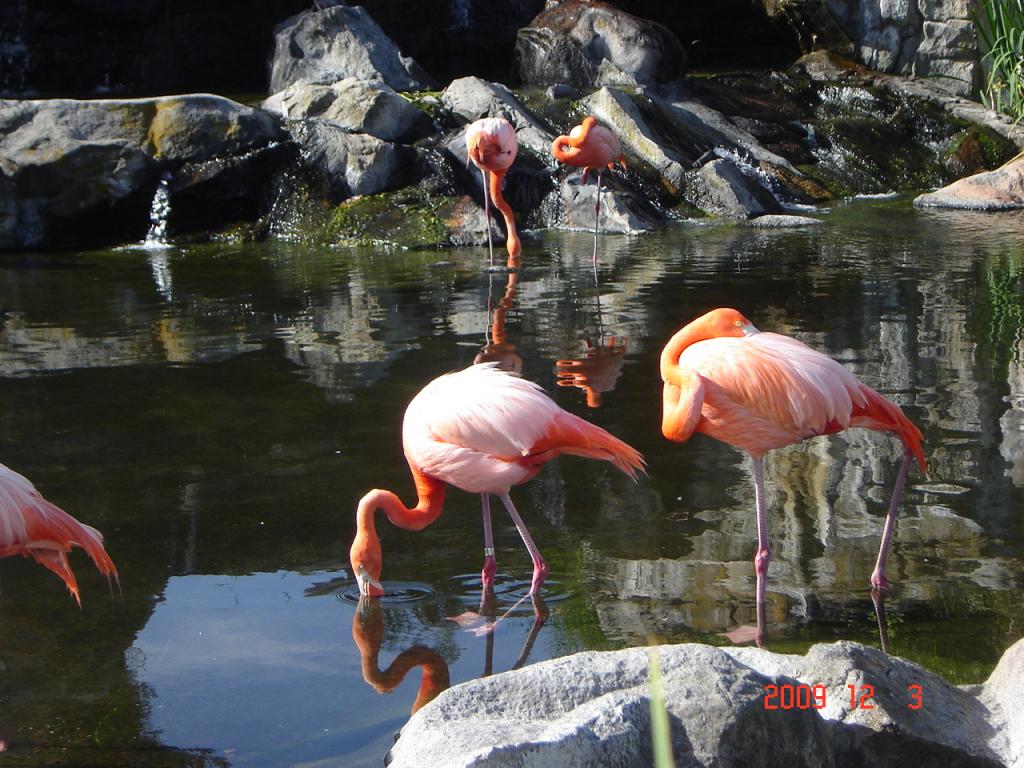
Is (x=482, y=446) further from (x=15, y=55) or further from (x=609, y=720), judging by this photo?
(x=15, y=55)

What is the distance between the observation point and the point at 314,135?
12.2m

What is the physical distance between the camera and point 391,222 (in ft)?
37.6

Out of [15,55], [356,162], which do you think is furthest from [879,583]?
[15,55]

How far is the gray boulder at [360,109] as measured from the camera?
40.4 feet

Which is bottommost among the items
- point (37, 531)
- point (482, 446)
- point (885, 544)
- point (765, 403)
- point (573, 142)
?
point (885, 544)

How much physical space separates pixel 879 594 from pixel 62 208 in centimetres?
972

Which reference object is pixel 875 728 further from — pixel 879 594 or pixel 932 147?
pixel 932 147

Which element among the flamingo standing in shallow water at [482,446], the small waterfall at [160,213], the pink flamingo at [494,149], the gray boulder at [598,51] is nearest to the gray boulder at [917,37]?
the gray boulder at [598,51]

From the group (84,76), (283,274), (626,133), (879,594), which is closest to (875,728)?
(879,594)

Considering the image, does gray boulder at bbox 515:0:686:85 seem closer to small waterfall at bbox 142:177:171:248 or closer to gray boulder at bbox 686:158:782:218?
gray boulder at bbox 686:158:782:218

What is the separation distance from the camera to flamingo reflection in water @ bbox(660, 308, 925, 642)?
10.5 feet

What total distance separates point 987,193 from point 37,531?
37.3 feet

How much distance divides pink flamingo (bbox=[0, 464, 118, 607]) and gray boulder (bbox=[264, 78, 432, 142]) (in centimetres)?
964

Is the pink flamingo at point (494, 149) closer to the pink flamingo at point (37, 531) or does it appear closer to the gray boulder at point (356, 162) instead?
the gray boulder at point (356, 162)
